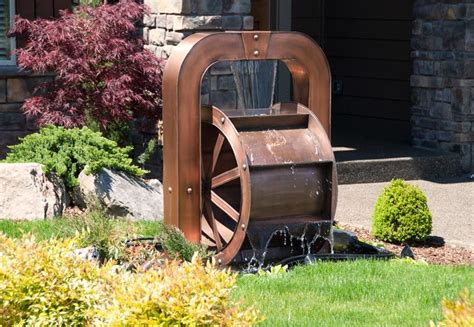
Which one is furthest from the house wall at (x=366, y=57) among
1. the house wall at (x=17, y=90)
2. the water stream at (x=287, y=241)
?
the water stream at (x=287, y=241)

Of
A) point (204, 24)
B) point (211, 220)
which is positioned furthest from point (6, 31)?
point (211, 220)

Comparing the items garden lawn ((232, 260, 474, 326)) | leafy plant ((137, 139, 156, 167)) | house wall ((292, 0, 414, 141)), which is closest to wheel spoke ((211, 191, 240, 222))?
garden lawn ((232, 260, 474, 326))

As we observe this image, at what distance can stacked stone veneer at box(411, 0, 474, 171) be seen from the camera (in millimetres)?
13523

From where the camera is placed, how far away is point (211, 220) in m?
8.30

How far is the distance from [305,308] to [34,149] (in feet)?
15.3

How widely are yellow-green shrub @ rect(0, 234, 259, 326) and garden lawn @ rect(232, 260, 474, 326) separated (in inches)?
44.0

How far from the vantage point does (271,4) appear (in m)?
14.9

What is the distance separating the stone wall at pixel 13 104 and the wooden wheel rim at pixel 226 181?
4.14 m

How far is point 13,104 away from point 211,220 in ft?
14.3

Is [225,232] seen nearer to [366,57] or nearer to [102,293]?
[102,293]

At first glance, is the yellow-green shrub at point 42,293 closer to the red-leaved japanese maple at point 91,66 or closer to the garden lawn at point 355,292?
the garden lawn at point 355,292

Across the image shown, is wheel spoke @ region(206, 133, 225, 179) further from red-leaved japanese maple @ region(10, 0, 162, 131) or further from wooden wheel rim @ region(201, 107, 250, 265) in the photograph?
red-leaved japanese maple @ region(10, 0, 162, 131)

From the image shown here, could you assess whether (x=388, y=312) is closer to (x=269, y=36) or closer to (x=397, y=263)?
(x=397, y=263)

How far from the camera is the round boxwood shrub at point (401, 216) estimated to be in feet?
31.6
